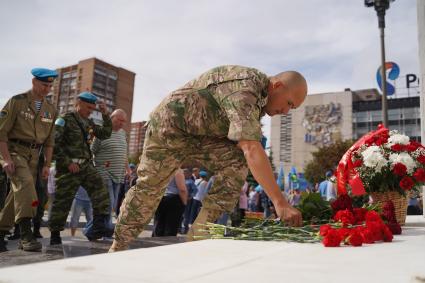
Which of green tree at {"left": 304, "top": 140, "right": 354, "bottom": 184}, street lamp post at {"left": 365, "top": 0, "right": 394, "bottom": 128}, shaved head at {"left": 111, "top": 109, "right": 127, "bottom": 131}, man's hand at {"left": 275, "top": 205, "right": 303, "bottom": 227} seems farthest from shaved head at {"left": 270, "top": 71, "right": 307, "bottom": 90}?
green tree at {"left": 304, "top": 140, "right": 354, "bottom": 184}

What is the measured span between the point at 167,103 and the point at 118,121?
3.10 meters

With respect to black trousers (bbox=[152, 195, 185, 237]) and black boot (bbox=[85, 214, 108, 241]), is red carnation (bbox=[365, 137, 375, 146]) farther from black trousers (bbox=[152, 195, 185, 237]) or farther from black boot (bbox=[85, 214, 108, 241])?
black trousers (bbox=[152, 195, 185, 237])

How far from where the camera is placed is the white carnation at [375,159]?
321cm

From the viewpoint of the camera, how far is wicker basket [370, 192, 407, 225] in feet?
11.1

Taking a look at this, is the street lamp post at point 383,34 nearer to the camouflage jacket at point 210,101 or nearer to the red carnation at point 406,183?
the red carnation at point 406,183

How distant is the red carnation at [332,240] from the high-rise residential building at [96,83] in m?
101

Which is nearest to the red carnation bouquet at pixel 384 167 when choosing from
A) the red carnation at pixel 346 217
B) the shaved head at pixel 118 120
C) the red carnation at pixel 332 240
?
the red carnation at pixel 346 217

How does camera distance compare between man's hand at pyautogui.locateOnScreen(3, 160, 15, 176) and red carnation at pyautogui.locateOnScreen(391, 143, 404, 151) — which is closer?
red carnation at pyautogui.locateOnScreen(391, 143, 404, 151)

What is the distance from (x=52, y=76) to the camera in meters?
4.04

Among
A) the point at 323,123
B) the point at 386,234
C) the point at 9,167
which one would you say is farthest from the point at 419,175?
the point at 323,123

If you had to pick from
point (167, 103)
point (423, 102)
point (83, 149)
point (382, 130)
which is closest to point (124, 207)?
point (167, 103)

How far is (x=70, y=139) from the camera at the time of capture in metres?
4.65

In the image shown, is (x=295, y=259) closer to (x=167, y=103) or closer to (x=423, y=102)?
(x=167, y=103)

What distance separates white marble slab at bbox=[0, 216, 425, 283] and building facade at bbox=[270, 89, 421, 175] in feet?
212
